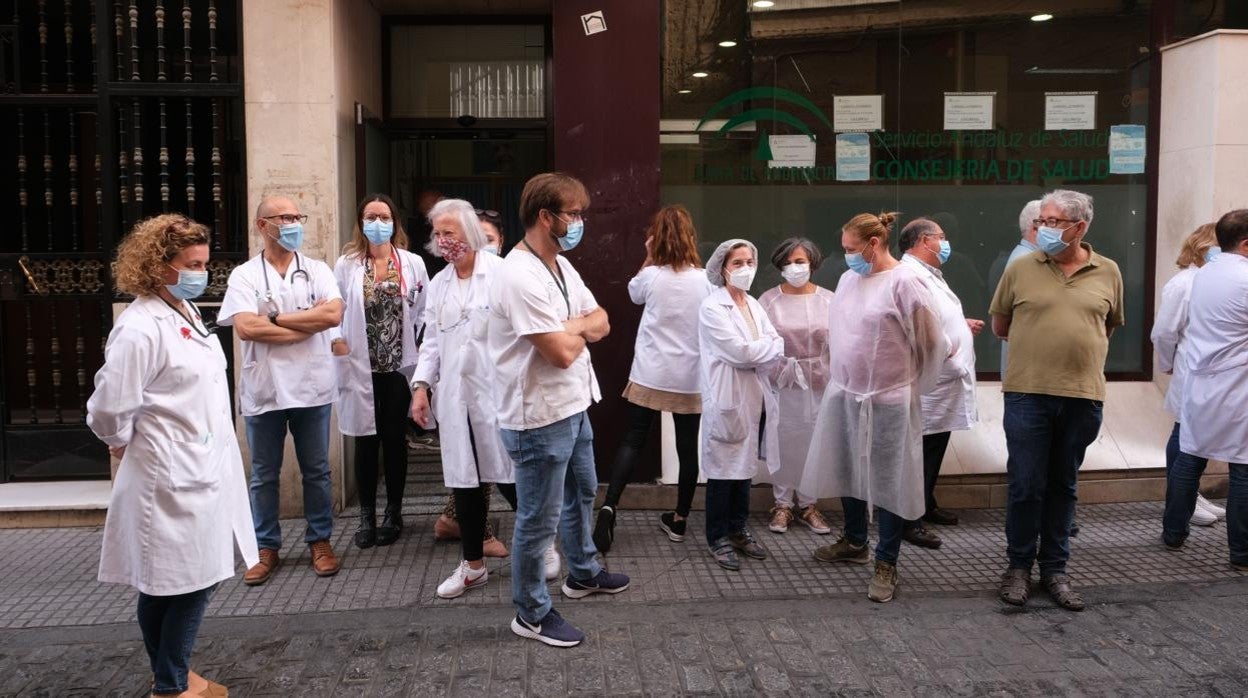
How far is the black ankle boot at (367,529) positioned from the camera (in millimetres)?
6008

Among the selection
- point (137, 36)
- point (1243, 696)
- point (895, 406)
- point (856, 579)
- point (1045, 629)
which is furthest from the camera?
point (137, 36)

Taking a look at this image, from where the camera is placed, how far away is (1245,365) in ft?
18.1

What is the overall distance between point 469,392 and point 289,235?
4.62 feet

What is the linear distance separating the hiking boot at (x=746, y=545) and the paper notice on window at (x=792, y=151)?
2.97 metres

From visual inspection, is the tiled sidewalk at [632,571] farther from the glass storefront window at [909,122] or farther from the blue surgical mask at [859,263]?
the glass storefront window at [909,122]

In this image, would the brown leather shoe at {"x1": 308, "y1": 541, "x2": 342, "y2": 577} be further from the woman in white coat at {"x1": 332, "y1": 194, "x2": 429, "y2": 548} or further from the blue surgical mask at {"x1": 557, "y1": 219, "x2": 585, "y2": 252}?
the blue surgical mask at {"x1": 557, "y1": 219, "x2": 585, "y2": 252}

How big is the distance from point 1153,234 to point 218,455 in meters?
6.97

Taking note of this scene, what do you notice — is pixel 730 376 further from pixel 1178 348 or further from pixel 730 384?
pixel 1178 348

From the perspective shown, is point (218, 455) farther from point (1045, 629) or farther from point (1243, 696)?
point (1243, 696)

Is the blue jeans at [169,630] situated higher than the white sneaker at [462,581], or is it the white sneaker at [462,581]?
the blue jeans at [169,630]

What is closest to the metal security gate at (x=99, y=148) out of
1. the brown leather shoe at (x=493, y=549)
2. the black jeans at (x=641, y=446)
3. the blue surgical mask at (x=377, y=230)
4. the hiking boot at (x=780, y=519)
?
the blue surgical mask at (x=377, y=230)

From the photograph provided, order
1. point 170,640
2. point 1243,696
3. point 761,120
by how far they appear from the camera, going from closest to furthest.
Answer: point 170,640, point 1243,696, point 761,120

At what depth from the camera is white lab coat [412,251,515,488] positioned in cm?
500

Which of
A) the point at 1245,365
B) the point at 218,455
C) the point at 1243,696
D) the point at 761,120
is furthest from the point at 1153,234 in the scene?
the point at 218,455
